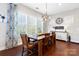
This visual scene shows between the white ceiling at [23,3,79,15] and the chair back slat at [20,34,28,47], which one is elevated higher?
the white ceiling at [23,3,79,15]

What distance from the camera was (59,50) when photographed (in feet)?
5.87

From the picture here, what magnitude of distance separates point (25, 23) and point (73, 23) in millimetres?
972

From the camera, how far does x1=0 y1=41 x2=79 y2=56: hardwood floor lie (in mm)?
1732

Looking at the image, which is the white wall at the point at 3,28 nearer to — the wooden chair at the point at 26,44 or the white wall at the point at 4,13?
the white wall at the point at 4,13

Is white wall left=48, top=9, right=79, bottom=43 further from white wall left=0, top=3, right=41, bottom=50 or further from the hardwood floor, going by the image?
white wall left=0, top=3, right=41, bottom=50

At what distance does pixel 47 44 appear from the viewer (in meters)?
1.86

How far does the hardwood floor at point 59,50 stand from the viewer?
1.73 metres

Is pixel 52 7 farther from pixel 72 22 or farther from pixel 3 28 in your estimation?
pixel 3 28

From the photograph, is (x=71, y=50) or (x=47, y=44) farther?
(x=47, y=44)

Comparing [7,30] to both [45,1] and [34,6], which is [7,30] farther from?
[45,1]

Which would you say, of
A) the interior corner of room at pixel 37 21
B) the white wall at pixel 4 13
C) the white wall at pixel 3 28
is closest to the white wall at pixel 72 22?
the interior corner of room at pixel 37 21

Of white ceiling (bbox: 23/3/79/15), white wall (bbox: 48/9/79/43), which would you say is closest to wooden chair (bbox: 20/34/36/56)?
white ceiling (bbox: 23/3/79/15)

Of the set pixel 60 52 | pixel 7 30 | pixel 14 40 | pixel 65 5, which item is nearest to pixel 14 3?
pixel 7 30

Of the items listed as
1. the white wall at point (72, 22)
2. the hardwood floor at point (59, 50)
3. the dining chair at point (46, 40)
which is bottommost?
the hardwood floor at point (59, 50)
